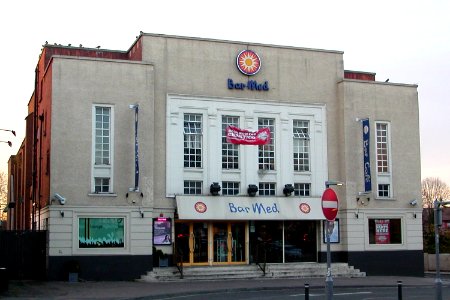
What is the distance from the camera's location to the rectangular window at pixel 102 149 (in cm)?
3328

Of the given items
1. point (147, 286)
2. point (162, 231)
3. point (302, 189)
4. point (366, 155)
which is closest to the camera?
point (147, 286)

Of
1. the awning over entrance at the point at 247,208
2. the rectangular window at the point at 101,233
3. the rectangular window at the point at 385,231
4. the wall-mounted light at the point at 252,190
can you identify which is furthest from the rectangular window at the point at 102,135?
the rectangular window at the point at 385,231

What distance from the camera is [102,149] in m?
33.6

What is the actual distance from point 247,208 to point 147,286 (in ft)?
25.3

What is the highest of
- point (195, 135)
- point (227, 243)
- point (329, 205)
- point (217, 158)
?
point (195, 135)

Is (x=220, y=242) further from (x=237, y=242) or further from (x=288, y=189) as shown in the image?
(x=288, y=189)

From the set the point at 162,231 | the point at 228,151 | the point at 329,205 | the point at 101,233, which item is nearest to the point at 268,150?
the point at 228,151

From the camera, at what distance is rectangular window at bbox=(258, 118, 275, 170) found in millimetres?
36656

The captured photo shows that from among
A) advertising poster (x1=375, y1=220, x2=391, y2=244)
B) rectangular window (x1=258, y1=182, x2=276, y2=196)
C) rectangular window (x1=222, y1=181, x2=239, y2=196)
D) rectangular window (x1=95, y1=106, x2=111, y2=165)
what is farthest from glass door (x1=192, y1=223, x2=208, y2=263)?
advertising poster (x1=375, y1=220, x2=391, y2=244)

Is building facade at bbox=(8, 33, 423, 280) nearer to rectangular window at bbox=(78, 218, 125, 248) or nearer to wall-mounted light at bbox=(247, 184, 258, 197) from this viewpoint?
rectangular window at bbox=(78, 218, 125, 248)

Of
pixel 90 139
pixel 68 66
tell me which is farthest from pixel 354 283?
pixel 68 66

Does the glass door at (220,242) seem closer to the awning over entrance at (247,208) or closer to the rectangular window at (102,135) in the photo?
the awning over entrance at (247,208)

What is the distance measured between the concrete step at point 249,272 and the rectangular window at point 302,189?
3653 mm

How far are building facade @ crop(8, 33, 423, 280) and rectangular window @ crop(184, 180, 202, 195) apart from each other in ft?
0.19
